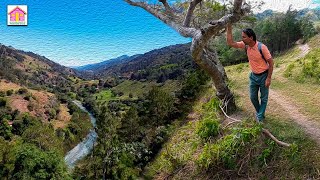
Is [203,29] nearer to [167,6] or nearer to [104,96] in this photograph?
[167,6]

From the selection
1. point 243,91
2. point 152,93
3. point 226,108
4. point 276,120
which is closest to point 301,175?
point 276,120

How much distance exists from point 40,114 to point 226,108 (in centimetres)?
10626

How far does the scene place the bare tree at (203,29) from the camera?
7508mm

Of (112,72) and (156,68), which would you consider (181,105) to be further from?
(112,72)

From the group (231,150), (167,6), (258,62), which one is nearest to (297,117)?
(258,62)

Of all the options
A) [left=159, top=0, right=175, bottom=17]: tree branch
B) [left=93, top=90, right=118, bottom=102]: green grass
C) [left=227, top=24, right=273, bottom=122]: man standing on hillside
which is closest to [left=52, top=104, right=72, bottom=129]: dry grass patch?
[left=93, top=90, right=118, bottom=102]: green grass

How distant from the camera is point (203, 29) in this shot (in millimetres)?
7496

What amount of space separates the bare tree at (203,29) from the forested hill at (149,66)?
220 ft

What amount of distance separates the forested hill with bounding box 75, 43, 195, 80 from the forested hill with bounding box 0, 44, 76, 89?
2408cm

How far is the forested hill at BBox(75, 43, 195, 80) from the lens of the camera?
295 feet

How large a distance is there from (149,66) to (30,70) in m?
62.4

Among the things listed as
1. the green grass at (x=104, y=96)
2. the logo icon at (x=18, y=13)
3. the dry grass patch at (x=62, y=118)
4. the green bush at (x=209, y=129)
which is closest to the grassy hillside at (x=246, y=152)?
the green bush at (x=209, y=129)

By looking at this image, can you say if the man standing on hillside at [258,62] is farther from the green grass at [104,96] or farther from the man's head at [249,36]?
the green grass at [104,96]

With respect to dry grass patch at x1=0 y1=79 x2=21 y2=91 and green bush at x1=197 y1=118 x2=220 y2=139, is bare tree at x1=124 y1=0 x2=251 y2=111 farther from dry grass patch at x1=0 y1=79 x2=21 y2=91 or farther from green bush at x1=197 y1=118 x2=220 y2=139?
dry grass patch at x1=0 y1=79 x2=21 y2=91
